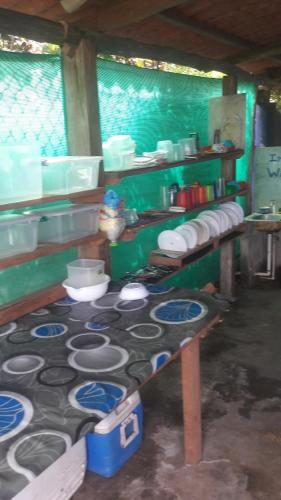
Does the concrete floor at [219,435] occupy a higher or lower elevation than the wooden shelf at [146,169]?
lower

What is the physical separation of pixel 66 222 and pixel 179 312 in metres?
0.80

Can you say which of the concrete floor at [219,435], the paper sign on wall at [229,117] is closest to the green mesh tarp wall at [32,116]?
the concrete floor at [219,435]

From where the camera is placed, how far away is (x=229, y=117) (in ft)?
13.6

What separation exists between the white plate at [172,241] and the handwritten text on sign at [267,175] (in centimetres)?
246

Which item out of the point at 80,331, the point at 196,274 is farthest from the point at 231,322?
the point at 80,331

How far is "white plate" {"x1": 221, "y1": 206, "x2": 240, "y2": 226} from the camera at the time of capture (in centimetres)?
421

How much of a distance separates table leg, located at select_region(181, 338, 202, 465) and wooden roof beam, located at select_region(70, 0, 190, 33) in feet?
6.37

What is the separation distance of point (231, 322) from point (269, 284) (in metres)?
1.31

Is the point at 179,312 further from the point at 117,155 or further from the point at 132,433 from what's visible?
the point at 117,155

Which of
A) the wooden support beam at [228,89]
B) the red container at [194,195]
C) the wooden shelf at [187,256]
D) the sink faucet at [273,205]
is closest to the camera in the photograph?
the wooden shelf at [187,256]

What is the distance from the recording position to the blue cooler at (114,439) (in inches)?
83.3

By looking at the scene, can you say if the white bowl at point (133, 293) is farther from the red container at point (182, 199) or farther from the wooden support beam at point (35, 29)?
the wooden support beam at point (35, 29)

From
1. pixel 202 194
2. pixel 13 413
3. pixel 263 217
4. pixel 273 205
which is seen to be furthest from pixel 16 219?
pixel 273 205

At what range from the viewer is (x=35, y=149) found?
199 centimetres
